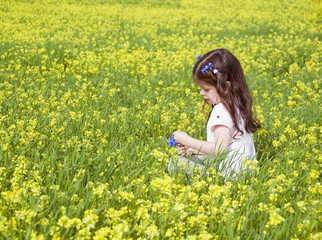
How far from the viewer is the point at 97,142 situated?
366 cm

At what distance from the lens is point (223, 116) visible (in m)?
3.47

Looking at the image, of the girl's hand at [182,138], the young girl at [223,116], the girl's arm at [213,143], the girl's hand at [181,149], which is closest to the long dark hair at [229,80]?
the young girl at [223,116]

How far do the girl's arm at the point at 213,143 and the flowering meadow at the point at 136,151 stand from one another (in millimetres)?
196

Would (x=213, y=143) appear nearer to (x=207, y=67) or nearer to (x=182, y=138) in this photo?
(x=182, y=138)

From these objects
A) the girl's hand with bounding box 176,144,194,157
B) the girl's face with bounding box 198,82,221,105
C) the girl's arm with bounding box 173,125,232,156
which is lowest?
the girl's hand with bounding box 176,144,194,157

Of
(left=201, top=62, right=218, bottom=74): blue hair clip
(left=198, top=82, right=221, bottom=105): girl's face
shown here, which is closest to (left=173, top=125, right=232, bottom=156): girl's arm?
(left=198, top=82, right=221, bottom=105): girl's face

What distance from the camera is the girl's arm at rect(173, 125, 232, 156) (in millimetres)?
3452

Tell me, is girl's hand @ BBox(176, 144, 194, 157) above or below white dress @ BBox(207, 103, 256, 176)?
below

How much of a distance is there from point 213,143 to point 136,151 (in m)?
0.77

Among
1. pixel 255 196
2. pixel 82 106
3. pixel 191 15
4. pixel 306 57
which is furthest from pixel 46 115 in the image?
pixel 191 15

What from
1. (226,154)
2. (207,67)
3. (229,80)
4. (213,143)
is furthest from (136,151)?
(229,80)

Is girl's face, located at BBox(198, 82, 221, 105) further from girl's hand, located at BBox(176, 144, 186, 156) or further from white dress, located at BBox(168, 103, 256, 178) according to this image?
girl's hand, located at BBox(176, 144, 186, 156)

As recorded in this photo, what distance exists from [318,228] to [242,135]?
4.36ft

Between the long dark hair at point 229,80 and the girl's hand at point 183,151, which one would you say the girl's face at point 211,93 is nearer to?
the long dark hair at point 229,80
